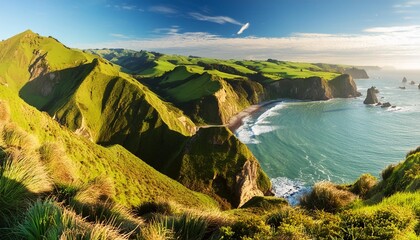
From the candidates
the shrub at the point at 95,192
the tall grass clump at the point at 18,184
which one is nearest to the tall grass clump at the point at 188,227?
the shrub at the point at 95,192

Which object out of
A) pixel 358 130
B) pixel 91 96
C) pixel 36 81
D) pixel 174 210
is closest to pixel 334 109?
pixel 358 130

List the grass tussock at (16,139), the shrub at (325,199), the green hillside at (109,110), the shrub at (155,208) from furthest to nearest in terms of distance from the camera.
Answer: the green hillside at (109,110), the shrub at (325,199), the shrub at (155,208), the grass tussock at (16,139)

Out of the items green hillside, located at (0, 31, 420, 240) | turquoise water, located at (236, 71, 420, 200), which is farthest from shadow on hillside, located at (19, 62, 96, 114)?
turquoise water, located at (236, 71, 420, 200)

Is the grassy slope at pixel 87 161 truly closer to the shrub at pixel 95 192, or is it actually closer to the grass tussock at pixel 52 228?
the shrub at pixel 95 192

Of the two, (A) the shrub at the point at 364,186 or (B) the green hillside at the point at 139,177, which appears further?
(A) the shrub at the point at 364,186

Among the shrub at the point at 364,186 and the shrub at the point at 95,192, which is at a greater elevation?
the shrub at the point at 95,192

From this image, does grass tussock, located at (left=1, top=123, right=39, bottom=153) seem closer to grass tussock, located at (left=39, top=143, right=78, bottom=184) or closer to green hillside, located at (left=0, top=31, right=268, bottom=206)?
grass tussock, located at (left=39, top=143, right=78, bottom=184)

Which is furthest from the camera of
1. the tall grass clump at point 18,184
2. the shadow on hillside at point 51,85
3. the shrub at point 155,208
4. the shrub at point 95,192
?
the shadow on hillside at point 51,85

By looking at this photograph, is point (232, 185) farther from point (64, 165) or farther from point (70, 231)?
→ point (70, 231)
